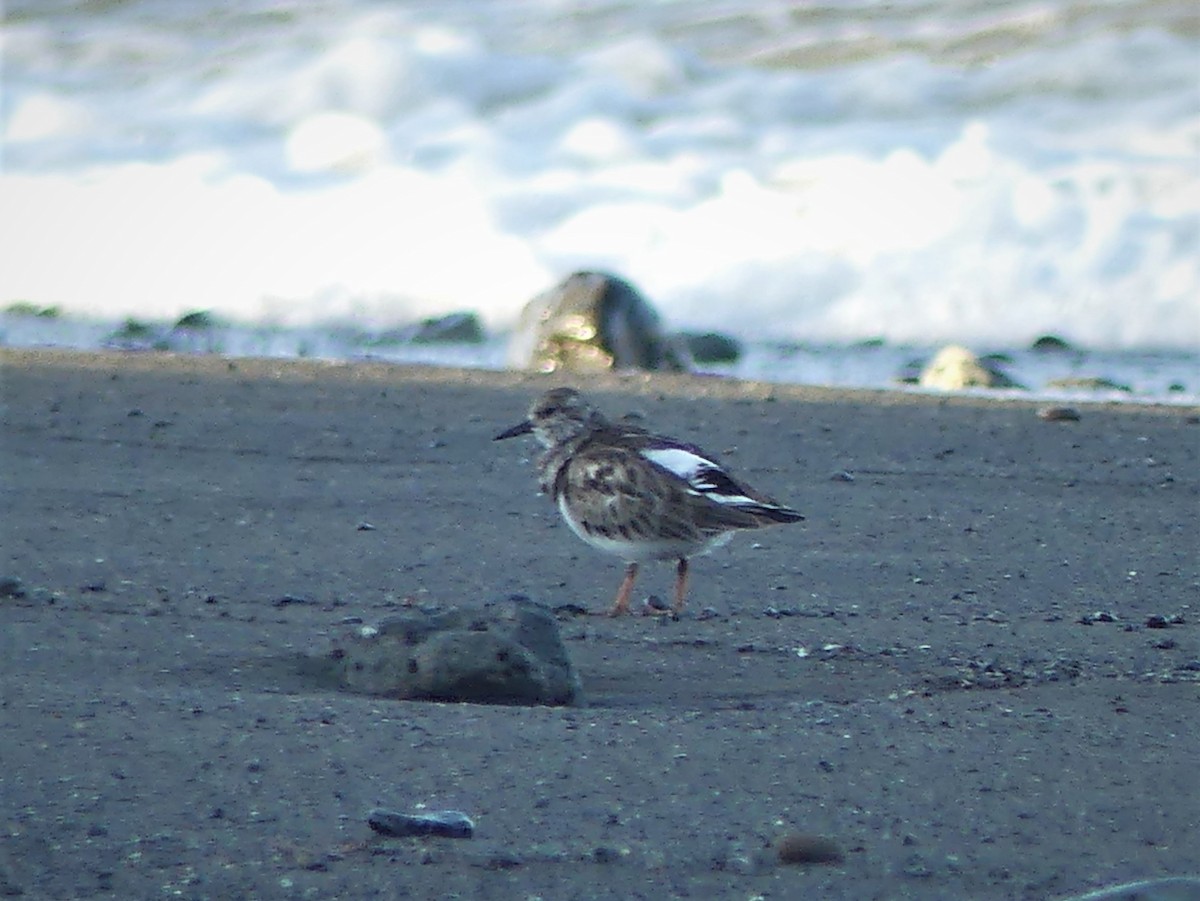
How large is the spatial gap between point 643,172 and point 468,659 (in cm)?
1073

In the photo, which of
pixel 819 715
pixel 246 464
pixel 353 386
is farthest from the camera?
pixel 353 386

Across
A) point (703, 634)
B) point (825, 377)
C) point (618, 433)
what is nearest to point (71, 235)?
point (825, 377)

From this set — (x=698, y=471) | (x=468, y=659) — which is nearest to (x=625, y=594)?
(x=698, y=471)

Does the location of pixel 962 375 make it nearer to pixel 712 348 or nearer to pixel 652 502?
pixel 712 348

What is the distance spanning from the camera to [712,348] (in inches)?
432

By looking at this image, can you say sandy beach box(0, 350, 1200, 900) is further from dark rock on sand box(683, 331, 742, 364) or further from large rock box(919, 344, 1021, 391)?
dark rock on sand box(683, 331, 742, 364)

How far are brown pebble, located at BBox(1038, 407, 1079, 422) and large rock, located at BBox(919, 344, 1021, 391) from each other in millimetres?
1190

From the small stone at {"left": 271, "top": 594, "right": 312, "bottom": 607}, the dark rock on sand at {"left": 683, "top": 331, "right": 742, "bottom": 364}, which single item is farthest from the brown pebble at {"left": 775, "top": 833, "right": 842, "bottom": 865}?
the dark rock on sand at {"left": 683, "top": 331, "right": 742, "bottom": 364}

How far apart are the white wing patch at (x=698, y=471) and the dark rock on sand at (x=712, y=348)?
5101 millimetres

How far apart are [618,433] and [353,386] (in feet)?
10.3

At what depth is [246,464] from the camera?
7195 mm

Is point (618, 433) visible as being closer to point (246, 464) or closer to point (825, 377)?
point (246, 464)

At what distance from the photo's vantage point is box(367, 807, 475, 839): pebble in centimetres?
326

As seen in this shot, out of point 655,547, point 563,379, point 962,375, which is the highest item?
point 962,375
